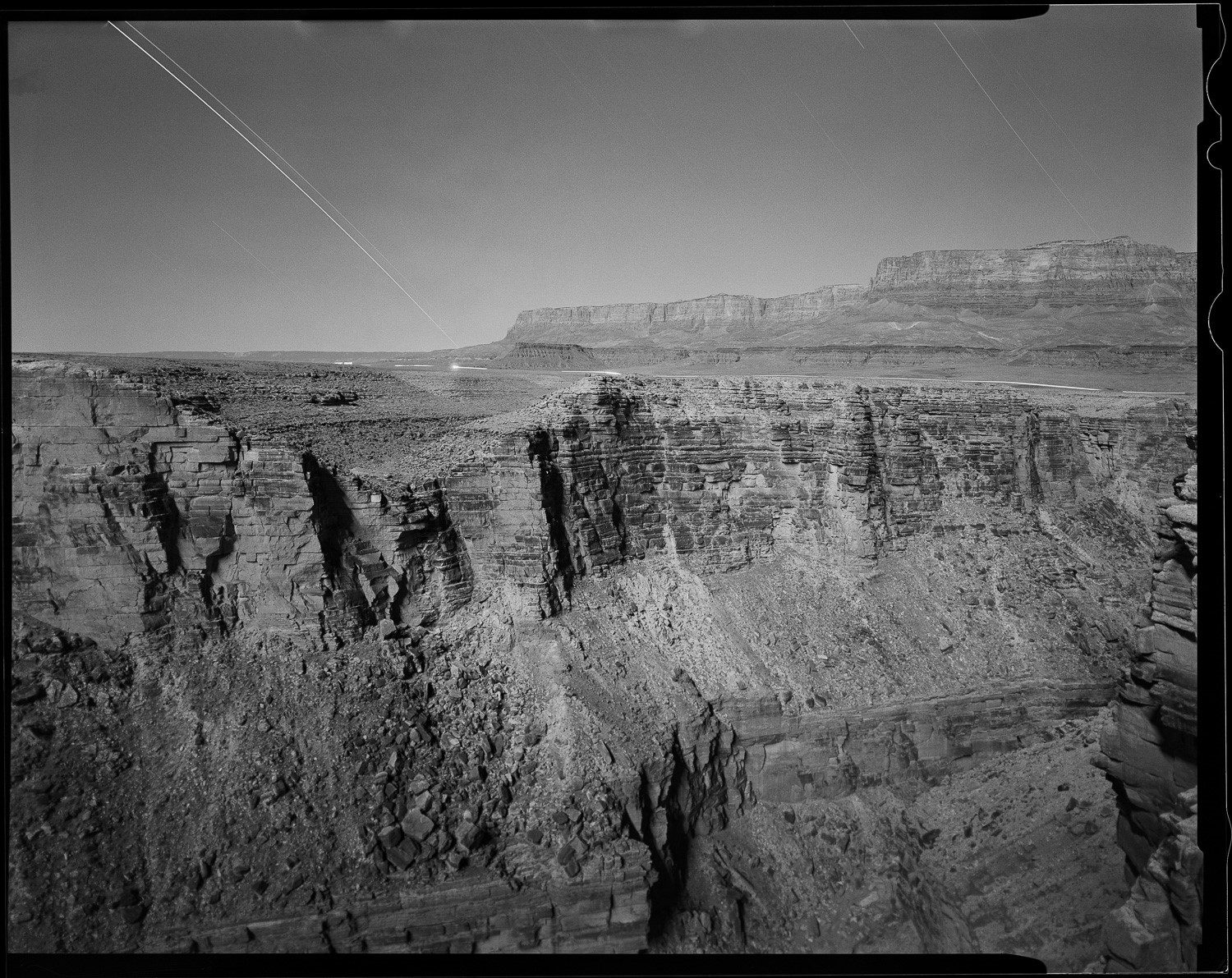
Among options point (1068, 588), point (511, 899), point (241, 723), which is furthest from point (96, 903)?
point (1068, 588)

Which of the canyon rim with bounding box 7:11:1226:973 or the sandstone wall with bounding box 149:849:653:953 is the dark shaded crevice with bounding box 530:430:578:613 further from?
the sandstone wall with bounding box 149:849:653:953

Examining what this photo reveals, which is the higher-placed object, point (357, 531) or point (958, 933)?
point (357, 531)

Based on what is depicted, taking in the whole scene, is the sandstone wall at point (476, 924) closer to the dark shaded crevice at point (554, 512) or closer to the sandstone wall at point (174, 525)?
the sandstone wall at point (174, 525)

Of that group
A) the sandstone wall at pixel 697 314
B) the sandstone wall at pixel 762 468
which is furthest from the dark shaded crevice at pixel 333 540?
the sandstone wall at pixel 697 314

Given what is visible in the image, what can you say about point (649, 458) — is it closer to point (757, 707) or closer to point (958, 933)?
point (757, 707)

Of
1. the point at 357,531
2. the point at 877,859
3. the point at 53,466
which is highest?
the point at 53,466

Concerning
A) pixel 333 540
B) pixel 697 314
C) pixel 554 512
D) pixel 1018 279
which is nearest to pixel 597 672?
pixel 554 512
